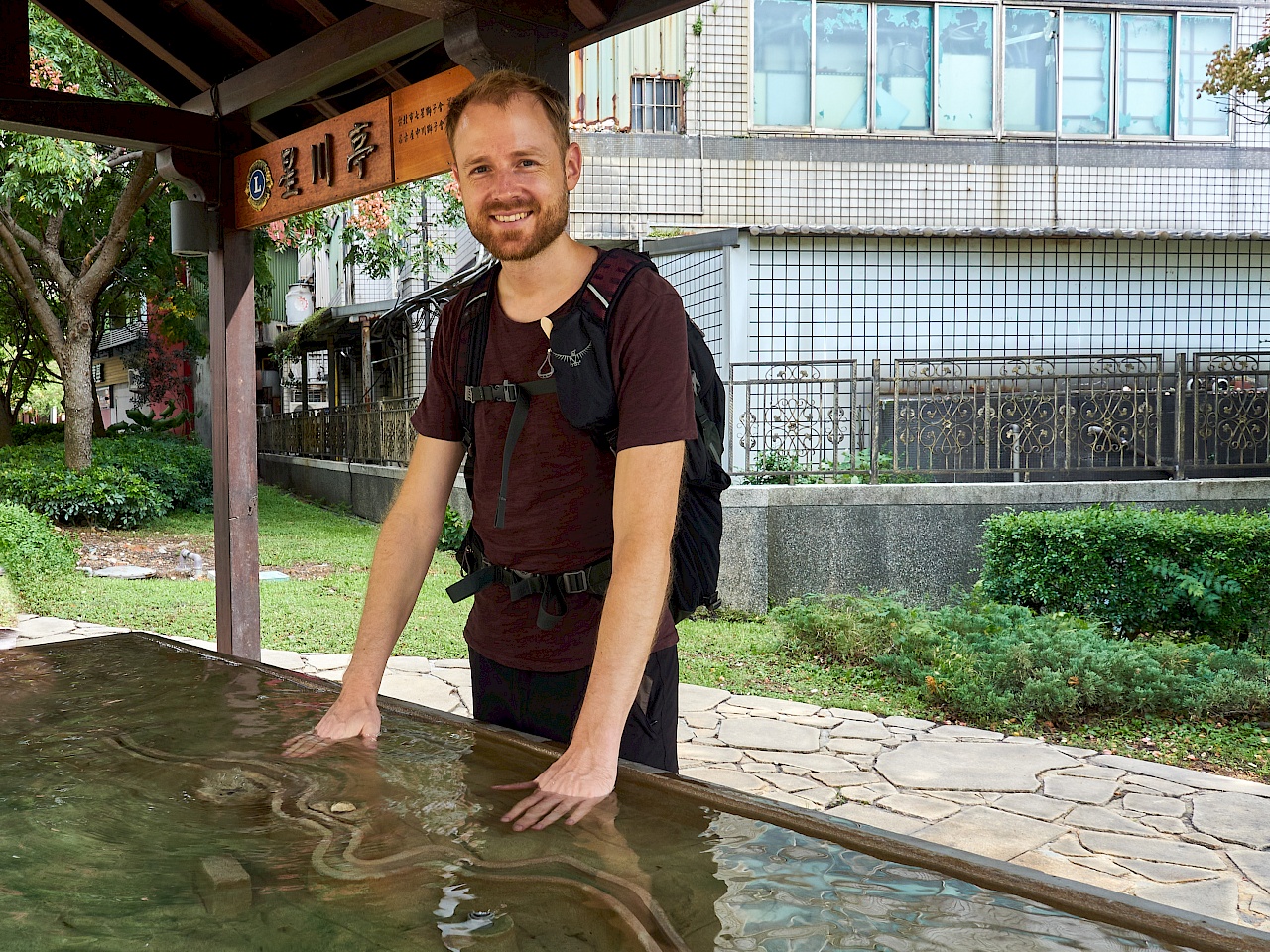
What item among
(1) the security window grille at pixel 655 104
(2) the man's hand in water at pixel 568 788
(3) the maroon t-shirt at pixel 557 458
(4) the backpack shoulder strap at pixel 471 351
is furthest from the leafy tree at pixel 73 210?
(2) the man's hand in water at pixel 568 788

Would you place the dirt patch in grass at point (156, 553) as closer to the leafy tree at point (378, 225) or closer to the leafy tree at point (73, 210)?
the leafy tree at point (73, 210)

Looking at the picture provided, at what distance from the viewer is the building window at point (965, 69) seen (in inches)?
544

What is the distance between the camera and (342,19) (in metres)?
4.45

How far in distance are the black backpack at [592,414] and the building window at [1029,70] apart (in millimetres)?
13515

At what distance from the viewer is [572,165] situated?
2383 mm

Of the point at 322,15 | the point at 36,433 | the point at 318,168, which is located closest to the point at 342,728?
the point at 318,168

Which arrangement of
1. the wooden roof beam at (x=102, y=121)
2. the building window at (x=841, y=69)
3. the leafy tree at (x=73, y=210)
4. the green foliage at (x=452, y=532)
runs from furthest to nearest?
the building window at (x=841, y=69)
the green foliage at (x=452, y=532)
the leafy tree at (x=73, y=210)
the wooden roof beam at (x=102, y=121)

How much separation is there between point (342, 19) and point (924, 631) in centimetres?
507

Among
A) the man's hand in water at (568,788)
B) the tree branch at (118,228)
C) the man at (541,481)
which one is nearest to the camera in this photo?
the man's hand in water at (568,788)

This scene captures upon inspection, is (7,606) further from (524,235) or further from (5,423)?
(5,423)

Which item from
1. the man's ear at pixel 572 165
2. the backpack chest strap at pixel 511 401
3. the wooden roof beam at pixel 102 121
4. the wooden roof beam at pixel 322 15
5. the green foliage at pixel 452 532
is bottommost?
the green foliage at pixel 452 532

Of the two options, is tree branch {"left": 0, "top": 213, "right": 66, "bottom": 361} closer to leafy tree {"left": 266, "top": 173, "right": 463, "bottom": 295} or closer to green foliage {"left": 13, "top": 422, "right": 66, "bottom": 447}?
leafy tree {"left": 266, "top": 173, "right": 463, "bottom": 295}

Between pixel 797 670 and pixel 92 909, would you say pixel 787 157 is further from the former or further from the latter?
pixel 92 909

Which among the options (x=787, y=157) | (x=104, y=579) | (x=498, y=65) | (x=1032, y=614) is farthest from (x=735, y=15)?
(x=498, y=65)
